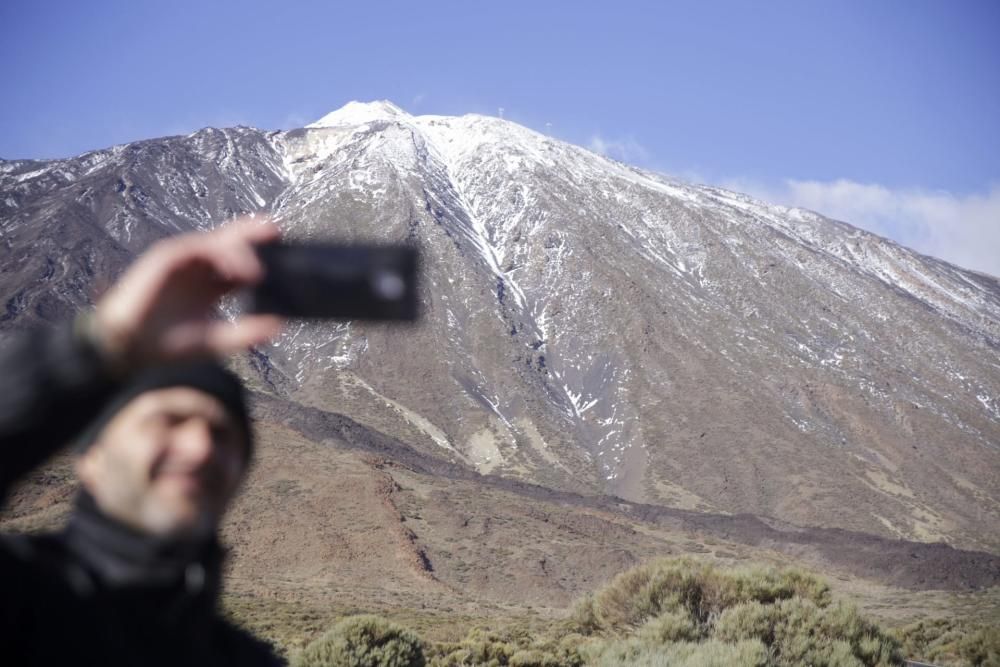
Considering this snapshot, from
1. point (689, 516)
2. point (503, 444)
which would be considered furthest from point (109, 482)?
point (503, 444)

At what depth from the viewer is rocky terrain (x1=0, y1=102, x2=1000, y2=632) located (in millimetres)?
43688

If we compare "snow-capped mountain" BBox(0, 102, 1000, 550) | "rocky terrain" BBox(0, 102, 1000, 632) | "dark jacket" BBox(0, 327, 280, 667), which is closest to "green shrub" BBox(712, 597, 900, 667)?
"dark jacket" BBox(0, 327, 280, 667)

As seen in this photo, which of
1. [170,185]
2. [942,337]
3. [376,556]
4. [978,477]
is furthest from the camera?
[170,185]

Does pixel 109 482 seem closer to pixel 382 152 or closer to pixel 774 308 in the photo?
pixel 774 308

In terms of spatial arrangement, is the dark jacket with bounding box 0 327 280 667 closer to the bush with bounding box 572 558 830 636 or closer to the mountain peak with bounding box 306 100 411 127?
the bush with bounding box 572 558 830 636

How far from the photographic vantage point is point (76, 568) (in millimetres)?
1473

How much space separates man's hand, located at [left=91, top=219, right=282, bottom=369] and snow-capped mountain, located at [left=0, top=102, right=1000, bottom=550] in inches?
2257

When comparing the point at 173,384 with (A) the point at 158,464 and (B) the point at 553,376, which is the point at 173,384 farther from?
(B) the point at 553,376

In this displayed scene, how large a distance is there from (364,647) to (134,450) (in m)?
10.9

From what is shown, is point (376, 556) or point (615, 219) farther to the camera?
point (615, 219)

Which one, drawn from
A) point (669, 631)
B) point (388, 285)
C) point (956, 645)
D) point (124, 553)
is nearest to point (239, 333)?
point (388, 285)

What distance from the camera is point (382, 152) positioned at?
361 feet

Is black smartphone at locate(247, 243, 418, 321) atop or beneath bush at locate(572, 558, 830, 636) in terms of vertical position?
atop

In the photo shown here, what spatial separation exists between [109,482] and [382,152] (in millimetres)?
111320
